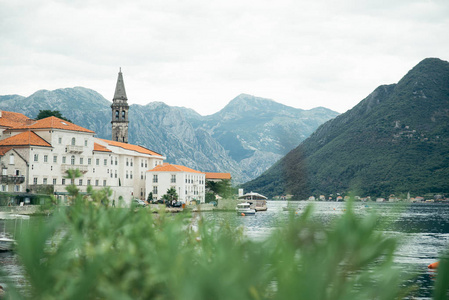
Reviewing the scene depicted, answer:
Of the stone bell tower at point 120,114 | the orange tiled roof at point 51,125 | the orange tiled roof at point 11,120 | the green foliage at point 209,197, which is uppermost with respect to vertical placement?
the stone bell tower at point 120,114

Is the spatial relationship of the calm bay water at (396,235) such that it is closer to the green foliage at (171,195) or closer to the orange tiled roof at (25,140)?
the orange tiled roof at (25,140)

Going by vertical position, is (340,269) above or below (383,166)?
below

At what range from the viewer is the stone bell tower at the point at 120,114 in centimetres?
13888

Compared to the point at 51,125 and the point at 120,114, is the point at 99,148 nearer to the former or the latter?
the point at 51,125

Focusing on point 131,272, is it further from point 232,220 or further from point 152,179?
point 152,179

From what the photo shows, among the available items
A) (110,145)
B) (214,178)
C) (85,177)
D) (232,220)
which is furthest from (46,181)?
(232,220)

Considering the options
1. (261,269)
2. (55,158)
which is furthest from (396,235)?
(55,158)

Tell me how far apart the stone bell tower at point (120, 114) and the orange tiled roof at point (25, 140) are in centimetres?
5250

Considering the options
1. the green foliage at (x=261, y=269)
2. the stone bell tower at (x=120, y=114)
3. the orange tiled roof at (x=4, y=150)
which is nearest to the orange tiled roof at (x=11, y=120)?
the orange tiled roof at (x=4, y=150)

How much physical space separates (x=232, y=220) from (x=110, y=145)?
103222 mm

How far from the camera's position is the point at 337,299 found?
2391 millimetres

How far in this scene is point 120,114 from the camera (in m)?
140

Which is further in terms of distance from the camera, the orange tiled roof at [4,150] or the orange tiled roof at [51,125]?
the orange tiled roof at [51,125]

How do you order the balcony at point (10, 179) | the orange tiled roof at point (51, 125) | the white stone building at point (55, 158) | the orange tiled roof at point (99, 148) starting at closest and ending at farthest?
the balcony at point (10, 179), the white stone building at point (55, 158), the orange tiled roof at point (51, 125), the orange tiled roof at point (99, 148)
